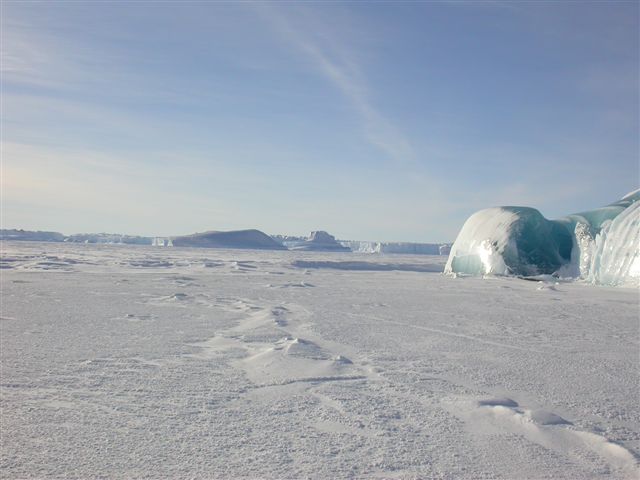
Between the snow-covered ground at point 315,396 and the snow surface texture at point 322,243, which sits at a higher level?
the snow surface texture at point 322,243

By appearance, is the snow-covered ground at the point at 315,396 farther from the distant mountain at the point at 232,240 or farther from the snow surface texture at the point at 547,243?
the distant mountain at the point at 232,240

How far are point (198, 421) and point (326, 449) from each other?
62 centimetres

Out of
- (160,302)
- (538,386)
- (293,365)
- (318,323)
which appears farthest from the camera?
(160,302)

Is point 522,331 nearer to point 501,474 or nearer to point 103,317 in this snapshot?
point 501,474

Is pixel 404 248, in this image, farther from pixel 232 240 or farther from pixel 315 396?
pixel 315 396

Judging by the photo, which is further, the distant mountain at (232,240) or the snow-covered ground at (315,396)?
the distant mountain at (232,240)

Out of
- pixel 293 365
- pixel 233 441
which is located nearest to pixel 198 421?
pixel 233 441

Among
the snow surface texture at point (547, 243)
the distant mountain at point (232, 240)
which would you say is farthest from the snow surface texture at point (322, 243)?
the snow surface texture at point (547, 243)

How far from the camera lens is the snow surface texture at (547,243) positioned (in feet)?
36.9

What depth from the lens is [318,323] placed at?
5.01 m

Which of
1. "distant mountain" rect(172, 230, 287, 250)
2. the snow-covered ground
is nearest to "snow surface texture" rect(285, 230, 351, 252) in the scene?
"distant mountain" rect(172, 230, 287, 250)

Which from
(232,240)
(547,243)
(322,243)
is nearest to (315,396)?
(547,243)

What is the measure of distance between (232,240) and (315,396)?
2628 inches

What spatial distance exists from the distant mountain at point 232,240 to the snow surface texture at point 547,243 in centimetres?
5070
